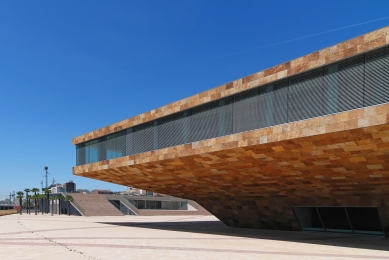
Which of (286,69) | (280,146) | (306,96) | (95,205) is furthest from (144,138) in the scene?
(95,205)

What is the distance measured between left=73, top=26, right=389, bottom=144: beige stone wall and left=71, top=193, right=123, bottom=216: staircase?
35.8 meters

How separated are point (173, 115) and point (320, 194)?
31.9 ft

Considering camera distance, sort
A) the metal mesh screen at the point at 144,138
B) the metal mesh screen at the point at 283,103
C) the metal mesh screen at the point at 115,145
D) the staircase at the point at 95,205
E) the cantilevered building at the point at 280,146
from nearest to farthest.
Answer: the metal mesh screen at the point at 283,103 → the cantilevered building at the point at 280,146 → the metal mesh screen at the point at 144,138 → the metal mesh screen at the point at 115,145 → the staircase at the point at 95,205

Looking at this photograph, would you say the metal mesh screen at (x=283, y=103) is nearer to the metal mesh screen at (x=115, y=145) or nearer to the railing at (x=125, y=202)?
the metal mesh screen at (x=115, y=145)

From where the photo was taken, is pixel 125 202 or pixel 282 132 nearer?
pixel 282 132

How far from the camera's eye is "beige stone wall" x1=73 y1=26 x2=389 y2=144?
14.1m

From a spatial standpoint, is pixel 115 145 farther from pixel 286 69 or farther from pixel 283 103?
pixel 286 69

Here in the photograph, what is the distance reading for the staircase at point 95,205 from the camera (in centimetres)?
5724

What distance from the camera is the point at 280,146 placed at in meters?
16.6

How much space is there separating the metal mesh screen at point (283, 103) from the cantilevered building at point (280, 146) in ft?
0.14

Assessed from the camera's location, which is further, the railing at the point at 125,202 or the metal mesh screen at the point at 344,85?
the railing at the point at 125,202

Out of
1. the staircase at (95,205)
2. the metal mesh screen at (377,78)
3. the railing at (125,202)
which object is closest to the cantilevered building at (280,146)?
the metal mesh screen at (377,78)

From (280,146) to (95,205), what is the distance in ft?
159

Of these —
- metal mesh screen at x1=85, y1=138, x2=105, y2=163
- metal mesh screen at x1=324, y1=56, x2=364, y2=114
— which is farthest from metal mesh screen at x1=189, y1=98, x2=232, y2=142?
metal mesh screen at x1=85, y1=138, x2=105, y2=163
